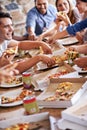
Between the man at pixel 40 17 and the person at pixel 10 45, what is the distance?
687 millimetres

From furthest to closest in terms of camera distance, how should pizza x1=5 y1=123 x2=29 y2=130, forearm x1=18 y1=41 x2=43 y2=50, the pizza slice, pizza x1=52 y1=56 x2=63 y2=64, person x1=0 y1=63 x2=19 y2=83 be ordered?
forearm x1=18 y1=41 x2=43 y2=50, pizza x1=52 y1=56 x2=63 y2=64, person x1=0 y1=63 x2=19 y2=83, the pizza slice, pizza x1=5 y1=123 x2=29 y2=130

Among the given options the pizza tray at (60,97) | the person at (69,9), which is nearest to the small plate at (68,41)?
the person at (69,9)

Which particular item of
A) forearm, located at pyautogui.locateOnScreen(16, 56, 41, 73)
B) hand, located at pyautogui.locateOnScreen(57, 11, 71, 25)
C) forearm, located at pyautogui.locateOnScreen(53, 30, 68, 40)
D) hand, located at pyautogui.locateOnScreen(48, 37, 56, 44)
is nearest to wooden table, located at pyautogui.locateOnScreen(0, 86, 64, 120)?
forearm, located at pyautogui.locateOnScreen(16, 56, 41, 73)

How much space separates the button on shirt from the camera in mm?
4159

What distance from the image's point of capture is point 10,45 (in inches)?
131

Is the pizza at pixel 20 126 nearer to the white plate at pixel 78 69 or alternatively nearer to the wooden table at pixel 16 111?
the wooden table at pixel 16 111

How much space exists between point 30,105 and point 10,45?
5.81ft

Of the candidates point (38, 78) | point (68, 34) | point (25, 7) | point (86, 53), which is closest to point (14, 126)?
point (38, 78)

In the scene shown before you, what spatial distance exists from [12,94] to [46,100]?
0.37 meters

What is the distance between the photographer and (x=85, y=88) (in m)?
1.76

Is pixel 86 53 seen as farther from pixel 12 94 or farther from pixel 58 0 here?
pixel 58 0

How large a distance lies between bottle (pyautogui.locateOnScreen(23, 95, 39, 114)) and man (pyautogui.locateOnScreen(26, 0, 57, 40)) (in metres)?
2.39

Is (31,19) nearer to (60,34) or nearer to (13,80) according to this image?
(60,34)

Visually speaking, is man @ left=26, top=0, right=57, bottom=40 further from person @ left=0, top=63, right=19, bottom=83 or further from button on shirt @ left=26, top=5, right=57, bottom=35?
person @ left=0, top=63, right=19, bottom=83
